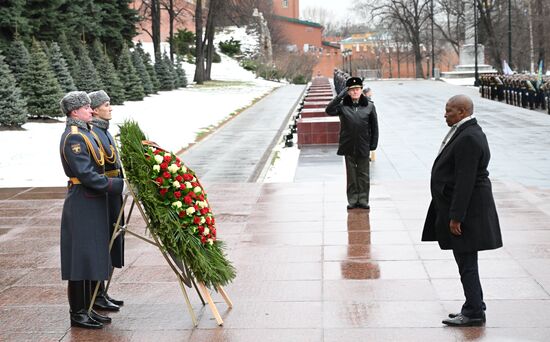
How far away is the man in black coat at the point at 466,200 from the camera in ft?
19.1

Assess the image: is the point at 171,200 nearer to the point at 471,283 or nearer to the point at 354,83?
the point at 471,283

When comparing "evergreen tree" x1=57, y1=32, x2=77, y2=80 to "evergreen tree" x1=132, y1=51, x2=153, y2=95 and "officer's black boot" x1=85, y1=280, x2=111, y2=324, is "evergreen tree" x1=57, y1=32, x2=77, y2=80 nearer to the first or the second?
"evergreen tree" x1=132, y1=51, x2=153, y2=95

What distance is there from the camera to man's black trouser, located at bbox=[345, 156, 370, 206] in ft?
36.1

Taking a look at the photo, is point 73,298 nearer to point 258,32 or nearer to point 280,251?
point 280,251

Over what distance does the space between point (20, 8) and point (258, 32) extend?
71.8 metres

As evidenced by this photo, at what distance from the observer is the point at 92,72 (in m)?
34.8

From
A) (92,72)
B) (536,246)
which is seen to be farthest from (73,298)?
(92,72)

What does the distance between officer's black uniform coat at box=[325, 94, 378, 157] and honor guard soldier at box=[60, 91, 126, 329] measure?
4.91 meters

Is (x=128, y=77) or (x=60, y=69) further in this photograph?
(x=128, y=77)

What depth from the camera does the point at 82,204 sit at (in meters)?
6.29

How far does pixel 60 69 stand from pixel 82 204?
83.9 feet

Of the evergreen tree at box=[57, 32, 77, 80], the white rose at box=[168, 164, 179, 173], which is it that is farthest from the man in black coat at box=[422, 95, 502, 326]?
the evergreen tree at box=[57, 32, 77, 80]

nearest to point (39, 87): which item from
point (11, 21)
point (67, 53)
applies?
point (11, 21)

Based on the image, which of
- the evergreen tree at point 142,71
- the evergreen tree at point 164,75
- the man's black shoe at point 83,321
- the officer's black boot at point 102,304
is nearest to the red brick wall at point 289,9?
the evergreen tree at point 164,75
